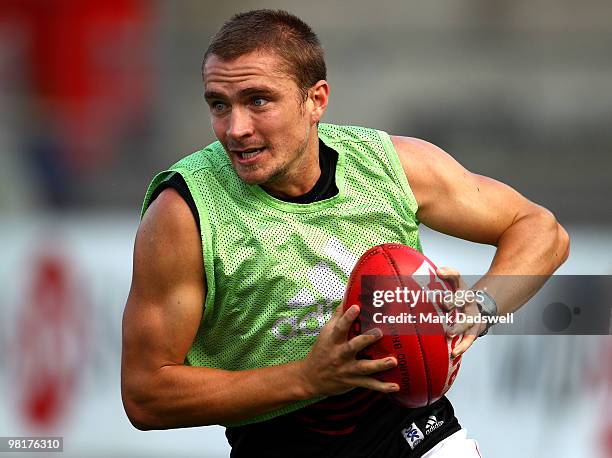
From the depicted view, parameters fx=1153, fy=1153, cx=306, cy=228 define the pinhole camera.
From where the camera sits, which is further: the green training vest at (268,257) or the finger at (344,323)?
the green training vest at (268,257)

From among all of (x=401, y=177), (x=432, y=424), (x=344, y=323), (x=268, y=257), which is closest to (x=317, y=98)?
(x=401, y=177)

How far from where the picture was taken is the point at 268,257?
340 cm

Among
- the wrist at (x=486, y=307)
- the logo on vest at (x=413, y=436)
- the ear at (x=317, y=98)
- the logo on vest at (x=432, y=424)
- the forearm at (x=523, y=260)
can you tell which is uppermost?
the ear at (x=317, y=98)

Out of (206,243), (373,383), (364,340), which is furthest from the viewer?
(206,243)

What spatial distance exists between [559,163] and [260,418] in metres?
5.53

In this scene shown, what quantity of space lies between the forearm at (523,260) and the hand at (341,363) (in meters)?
0.69

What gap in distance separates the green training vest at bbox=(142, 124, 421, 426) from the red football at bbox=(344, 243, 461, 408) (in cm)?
28

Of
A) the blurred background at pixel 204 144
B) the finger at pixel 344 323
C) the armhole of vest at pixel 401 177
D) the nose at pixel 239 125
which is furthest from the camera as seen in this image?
the blurred background at pixel 204 144

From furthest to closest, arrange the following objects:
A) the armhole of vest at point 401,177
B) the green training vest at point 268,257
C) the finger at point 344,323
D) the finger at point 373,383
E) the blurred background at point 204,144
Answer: the blurred background at point 204,144
the armhole of vest at point 401,177
the green training vest at point 268,257
the finger at point 373,383
the finger at point 344,323

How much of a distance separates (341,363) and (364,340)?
0.13m

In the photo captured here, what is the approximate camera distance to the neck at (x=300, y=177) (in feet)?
11.5

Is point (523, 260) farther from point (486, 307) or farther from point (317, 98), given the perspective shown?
point (317, 98)

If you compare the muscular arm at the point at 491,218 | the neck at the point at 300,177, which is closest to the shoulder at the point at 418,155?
the muscular arm at the point at 491,218
